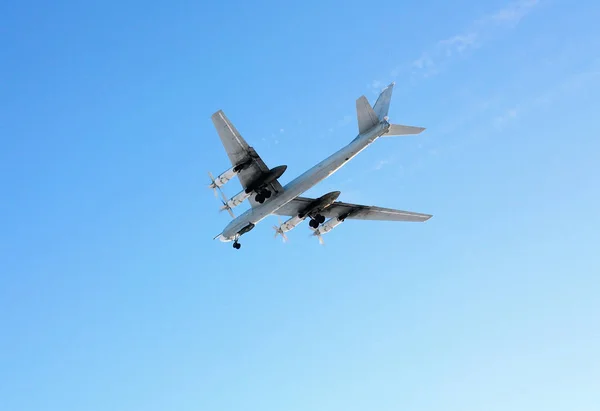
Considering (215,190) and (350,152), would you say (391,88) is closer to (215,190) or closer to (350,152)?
(350,152)

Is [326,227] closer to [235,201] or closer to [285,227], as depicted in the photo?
[285,227]

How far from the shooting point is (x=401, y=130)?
42500mm

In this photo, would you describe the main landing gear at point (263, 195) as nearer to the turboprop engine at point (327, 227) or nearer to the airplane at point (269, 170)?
the airplane at point (269, 170)

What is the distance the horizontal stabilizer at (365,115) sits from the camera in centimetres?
4191

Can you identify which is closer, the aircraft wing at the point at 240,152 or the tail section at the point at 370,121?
the aircraft wing at the point at 240,152

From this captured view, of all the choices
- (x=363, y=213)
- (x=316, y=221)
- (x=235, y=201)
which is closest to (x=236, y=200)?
(x=235, y=201)

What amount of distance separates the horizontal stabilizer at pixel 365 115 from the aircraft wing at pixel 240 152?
7074 millimetres

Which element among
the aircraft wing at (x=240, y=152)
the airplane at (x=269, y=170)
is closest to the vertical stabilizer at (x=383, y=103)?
the airplane at (x=269, y=170)

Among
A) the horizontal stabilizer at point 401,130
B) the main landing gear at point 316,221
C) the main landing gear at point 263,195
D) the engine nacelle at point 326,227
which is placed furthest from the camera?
the engine nacelle at point 326,227

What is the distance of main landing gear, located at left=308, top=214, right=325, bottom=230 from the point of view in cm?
4938

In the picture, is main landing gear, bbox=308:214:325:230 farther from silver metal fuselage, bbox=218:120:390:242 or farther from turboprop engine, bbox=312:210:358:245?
silver metal fuselage, bbox=218:120:390:242

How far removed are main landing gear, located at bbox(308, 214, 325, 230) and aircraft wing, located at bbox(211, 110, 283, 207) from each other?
6.34m

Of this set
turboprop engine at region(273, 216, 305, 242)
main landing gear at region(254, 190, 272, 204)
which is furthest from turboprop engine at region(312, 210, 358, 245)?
main landing gear at region(254, 190, 272, 204)

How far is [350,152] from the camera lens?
137 feet
